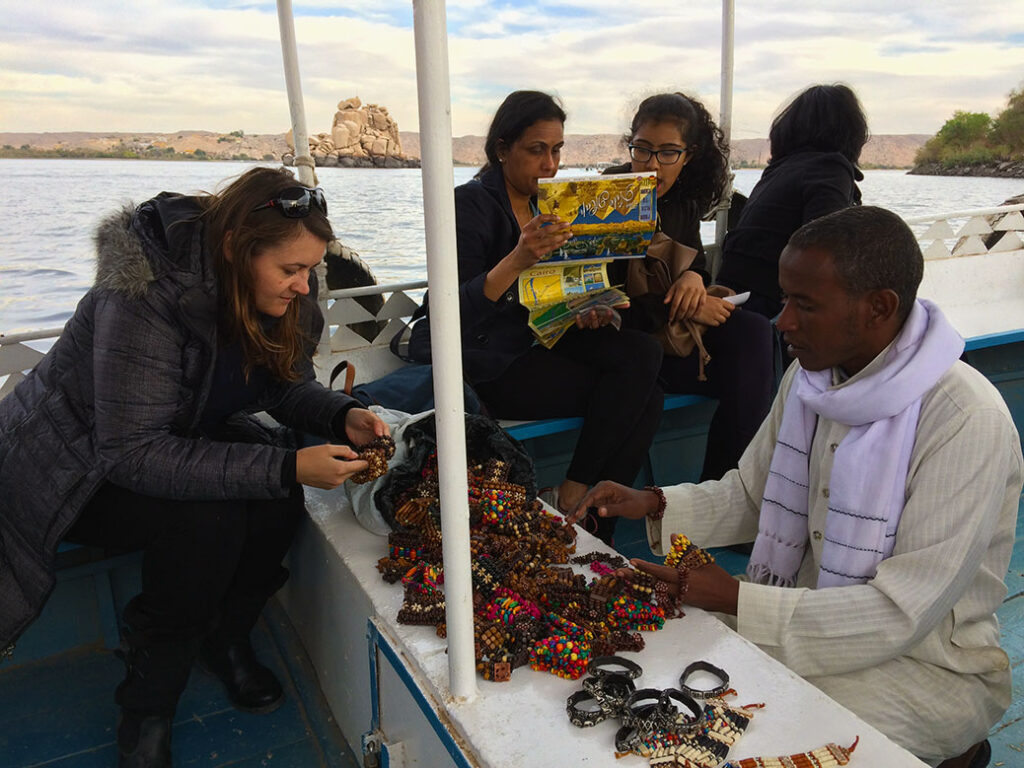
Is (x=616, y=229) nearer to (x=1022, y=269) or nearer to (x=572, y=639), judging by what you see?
(x=572, y=639)

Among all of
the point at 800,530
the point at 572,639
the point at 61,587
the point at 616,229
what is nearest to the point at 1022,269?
the point at 616,229

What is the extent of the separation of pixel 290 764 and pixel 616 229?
5.81 ft

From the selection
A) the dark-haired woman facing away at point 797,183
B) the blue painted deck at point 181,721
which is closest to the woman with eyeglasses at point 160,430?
the blue painted deck at point 181,721

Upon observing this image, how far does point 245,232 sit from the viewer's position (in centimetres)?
172

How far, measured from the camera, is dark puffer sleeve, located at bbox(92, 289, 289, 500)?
1.65 m

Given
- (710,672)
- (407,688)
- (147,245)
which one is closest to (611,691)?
(710,672)

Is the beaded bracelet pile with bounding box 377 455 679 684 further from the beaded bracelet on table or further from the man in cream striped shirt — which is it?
the man in cream striped shirt

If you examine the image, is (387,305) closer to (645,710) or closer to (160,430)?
(160,430)

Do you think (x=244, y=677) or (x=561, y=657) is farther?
(x=244, y=677)

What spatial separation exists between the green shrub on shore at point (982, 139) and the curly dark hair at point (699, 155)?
1004 centimetres

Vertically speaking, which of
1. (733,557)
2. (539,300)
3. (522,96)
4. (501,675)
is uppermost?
(522,96)

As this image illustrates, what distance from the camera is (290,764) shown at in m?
1.94

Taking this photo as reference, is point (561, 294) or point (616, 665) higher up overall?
point (561, 294)

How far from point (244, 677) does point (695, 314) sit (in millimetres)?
1864
